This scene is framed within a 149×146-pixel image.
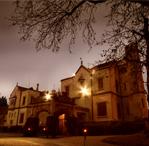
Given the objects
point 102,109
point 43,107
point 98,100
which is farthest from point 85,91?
point 43,107

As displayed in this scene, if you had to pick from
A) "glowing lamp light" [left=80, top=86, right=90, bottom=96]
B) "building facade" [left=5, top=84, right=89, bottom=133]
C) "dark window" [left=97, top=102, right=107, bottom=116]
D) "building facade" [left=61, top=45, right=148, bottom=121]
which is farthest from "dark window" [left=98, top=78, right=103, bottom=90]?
"building facade" [left=5, top=84, right=89, bottom=133]

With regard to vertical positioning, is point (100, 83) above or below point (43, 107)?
above

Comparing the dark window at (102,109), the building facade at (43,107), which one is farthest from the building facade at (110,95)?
the building facade at (43,107)

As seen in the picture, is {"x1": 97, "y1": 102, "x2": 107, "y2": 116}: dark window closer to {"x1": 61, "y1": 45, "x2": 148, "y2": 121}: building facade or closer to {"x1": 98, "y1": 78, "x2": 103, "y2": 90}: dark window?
{"x1": 61, "y1": 45, "x2": 148, "y2": 121}: building facade

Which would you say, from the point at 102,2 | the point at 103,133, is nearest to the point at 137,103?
the point at 103,133

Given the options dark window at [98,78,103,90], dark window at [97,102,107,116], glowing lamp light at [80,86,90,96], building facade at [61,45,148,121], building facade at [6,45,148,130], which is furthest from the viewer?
glowing lamp light at [80,86,90,96]

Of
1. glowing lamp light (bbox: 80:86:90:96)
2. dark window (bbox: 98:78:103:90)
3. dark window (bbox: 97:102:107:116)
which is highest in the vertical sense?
dark window (bbox: 98:78:103:90)

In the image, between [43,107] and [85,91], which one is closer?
[43,107]

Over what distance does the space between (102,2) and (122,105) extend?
30692 mm

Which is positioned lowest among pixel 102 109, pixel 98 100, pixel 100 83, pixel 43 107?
pixel 102 109

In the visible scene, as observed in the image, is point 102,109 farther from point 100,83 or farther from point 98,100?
point 100,83

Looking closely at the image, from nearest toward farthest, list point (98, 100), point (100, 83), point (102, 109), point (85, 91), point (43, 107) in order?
point (43, 107) → point (102, 109) → point (98, 100) → point (100, 83) → point (85, 91)

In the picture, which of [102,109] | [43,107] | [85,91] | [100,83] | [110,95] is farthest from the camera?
[85,91]

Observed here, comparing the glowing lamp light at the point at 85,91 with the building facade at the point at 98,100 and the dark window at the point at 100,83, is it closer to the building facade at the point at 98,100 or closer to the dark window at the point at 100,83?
the building facade at the point at 98,100
